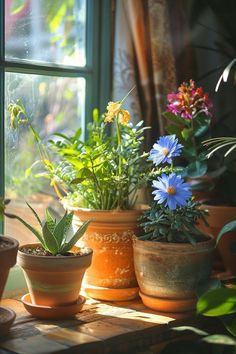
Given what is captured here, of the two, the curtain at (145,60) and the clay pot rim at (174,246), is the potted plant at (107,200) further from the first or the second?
the curtain at (145,60)

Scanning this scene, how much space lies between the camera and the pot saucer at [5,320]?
5.95 feet

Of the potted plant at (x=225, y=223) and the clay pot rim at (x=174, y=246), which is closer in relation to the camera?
the clay pot rim at (x=174, y=246)

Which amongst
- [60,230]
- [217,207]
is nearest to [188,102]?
[217,207]

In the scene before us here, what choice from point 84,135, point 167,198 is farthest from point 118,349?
point 84,135

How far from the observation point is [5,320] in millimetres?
1834

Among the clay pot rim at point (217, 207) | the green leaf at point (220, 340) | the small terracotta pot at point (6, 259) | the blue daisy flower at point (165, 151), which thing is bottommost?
the green leaf at point (220, 340)

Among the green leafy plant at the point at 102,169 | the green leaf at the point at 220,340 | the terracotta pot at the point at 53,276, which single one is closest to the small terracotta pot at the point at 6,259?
the terracotta pot at the point at 53,276

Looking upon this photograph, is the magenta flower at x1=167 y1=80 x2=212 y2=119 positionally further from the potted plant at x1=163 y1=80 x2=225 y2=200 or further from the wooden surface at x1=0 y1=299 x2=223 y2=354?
the wooden surface at x1=0 y1=299 x2=223 y2=354

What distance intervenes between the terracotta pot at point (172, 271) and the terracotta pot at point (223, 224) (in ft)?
0.80

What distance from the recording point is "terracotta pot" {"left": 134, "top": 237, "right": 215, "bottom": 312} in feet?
6.70

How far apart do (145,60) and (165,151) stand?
55cm

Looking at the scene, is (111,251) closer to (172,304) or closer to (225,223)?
(172,304)

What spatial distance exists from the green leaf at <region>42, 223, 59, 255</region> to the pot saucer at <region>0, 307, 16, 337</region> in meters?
0.23

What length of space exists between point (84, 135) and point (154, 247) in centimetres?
69
